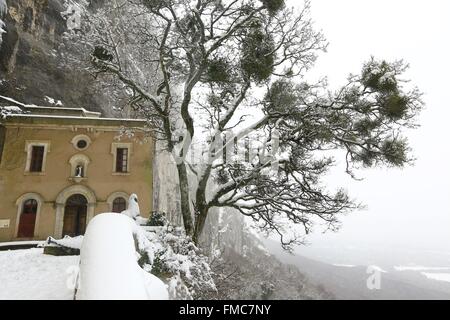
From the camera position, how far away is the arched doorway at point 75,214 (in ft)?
50.0

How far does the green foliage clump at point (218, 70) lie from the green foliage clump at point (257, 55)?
566 millimetres

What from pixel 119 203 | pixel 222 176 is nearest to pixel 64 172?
pixel 119 203

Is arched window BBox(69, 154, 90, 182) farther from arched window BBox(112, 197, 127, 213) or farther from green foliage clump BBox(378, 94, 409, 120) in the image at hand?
green foliage clump BBox(378, 94, 409, 120)

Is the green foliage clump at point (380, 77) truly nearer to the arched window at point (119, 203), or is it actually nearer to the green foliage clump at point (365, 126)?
the green foliage clump at point (365, 126)

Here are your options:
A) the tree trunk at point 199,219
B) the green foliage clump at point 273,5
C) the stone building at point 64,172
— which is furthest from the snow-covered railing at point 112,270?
the stone building at point 64,172

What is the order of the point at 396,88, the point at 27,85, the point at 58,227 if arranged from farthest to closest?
the point at 27,85
the point at 58,227
the point at 396,88

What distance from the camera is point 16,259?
8.02 m

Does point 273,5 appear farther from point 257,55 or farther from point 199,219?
point 199,219

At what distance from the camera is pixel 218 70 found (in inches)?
326

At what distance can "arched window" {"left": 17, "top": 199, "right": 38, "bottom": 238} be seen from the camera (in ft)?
47.9

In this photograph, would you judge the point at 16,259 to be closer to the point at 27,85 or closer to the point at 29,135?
the point at 29,135

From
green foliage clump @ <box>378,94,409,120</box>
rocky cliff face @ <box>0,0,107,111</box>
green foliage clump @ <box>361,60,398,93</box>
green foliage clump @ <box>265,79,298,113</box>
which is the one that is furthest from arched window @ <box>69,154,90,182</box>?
green foliage clump @ <box>378,94,409,120</box>
